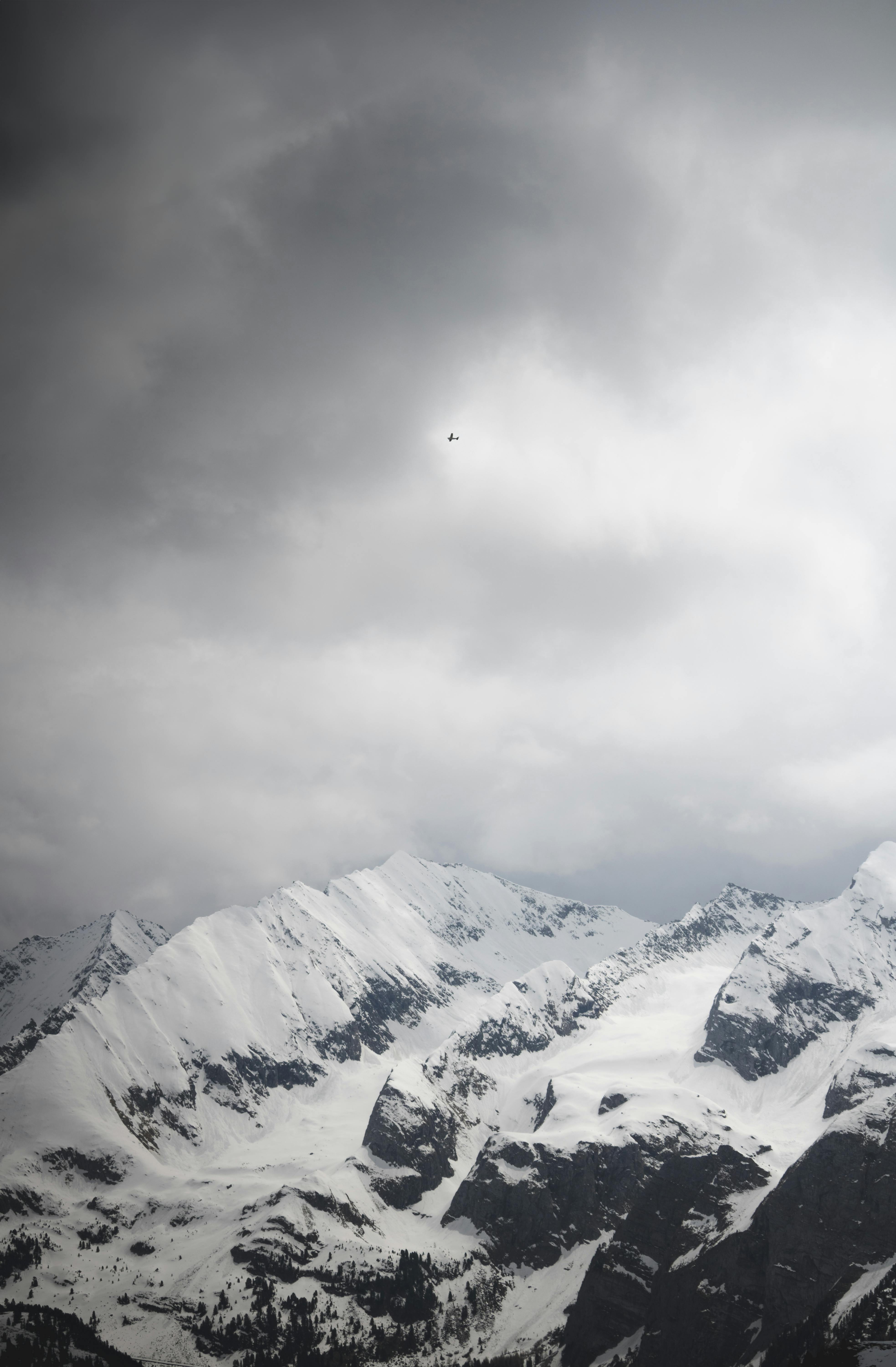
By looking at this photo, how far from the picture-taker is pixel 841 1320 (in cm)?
19938

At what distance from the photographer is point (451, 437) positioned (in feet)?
515

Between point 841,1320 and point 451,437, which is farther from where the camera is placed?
point 841,1320

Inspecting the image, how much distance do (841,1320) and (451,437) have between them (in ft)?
740

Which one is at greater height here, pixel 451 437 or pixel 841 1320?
pixel 451 437
